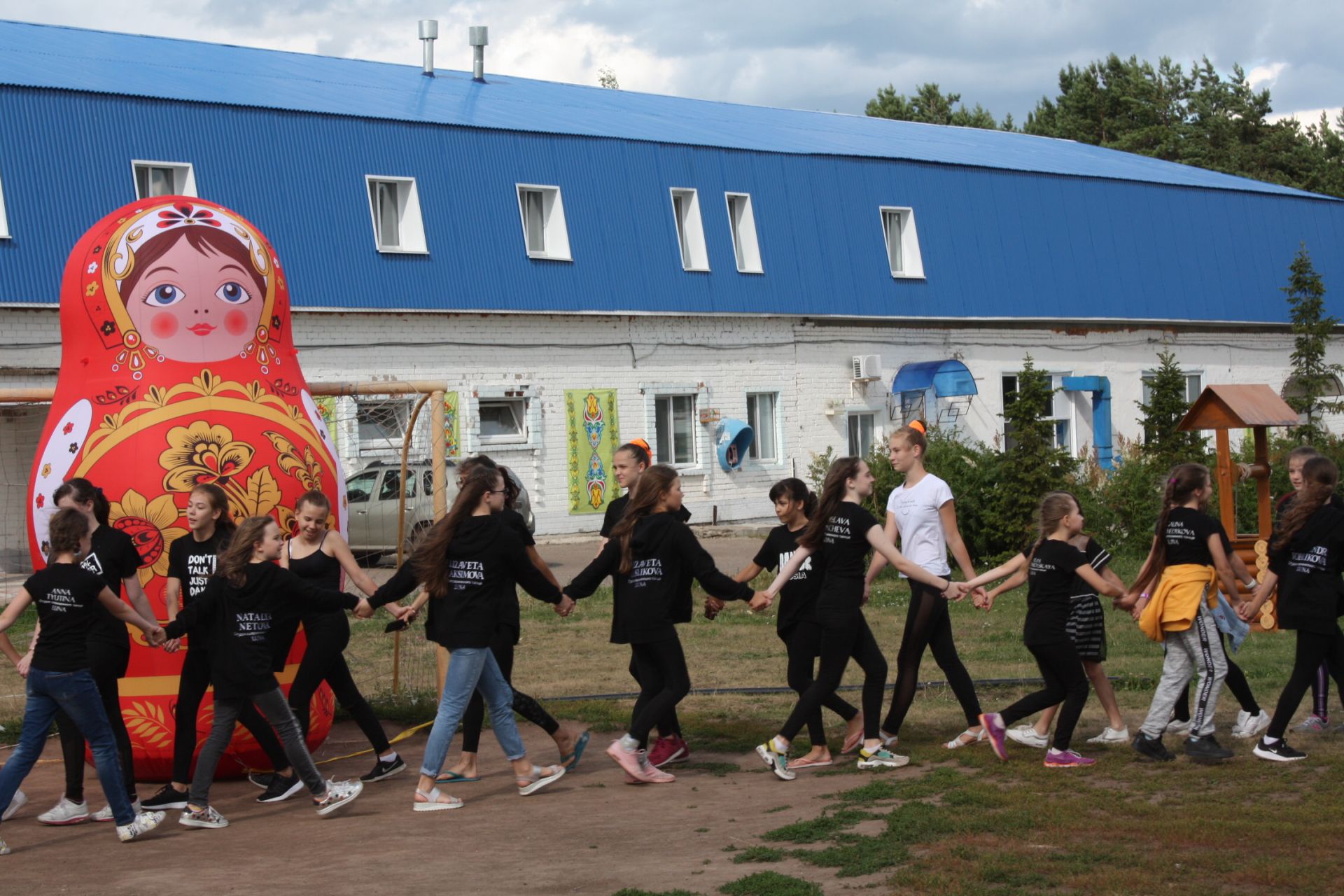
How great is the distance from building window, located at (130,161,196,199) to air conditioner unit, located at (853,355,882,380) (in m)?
13.0

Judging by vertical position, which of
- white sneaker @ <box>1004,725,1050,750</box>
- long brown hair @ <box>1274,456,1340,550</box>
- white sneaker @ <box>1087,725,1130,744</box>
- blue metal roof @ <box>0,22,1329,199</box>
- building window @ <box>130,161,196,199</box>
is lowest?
white sneaker @ <box>1087,725,1130,744</box>

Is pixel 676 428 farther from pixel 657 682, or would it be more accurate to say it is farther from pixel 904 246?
pixel 657 682

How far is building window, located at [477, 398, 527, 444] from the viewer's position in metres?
25.6

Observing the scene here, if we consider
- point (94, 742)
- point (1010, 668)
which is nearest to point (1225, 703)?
point (1010, 668)

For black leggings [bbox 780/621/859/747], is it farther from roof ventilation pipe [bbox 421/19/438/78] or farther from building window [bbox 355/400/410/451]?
roof ventilation pipe [bbox 421/19/438/78]

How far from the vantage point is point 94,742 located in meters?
7.50

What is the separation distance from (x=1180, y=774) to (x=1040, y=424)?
10.5 metres

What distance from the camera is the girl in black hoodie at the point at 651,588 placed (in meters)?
8.51

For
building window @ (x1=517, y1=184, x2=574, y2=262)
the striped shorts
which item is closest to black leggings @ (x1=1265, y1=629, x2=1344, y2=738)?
the striped shorts

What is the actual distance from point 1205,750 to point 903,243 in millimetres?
22863

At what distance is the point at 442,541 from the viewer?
320 inches

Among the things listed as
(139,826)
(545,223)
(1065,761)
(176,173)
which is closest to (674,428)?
(545,223)

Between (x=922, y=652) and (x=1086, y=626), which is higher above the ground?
(x=1086, y=626)

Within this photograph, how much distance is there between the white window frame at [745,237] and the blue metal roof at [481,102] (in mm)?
1092
